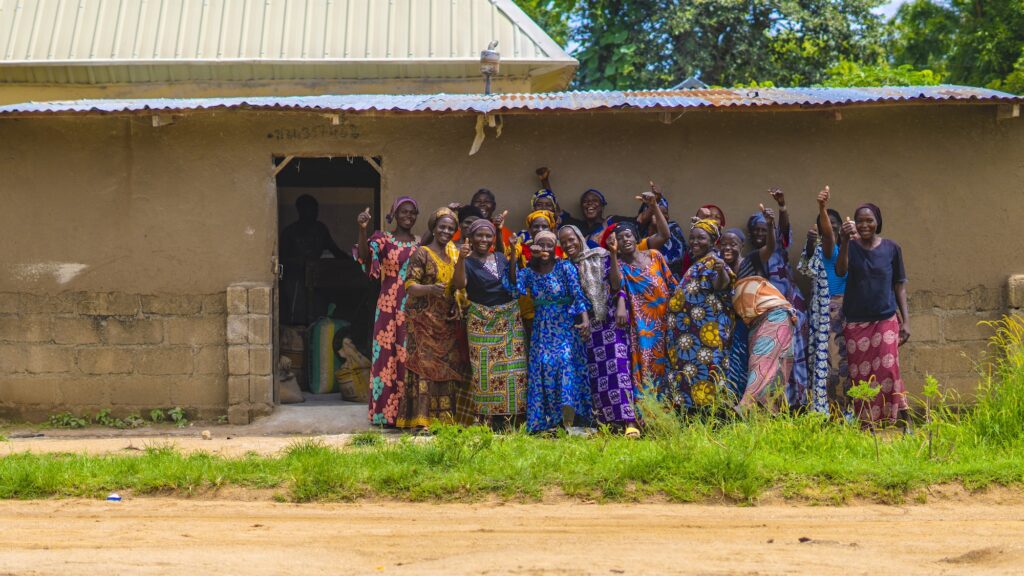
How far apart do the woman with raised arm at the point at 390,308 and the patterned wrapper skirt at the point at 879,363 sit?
3025 millimetres

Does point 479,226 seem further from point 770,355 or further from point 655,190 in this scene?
point 770,355

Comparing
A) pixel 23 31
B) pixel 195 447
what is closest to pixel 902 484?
pixel 195 447

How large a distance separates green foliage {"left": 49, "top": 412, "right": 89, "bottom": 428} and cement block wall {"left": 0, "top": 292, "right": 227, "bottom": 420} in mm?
50

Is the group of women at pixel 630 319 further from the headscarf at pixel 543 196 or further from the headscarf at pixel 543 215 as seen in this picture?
the headscarf at pixel 543 196

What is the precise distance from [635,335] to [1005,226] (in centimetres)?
288

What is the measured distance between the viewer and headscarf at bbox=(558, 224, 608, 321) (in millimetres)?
8008

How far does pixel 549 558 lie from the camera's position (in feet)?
17.1

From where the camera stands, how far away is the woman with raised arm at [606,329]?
26.2ft

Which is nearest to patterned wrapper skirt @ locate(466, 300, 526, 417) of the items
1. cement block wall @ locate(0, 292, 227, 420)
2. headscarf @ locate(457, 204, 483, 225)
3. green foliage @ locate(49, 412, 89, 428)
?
headscarf @ locate(457, 204, 483, 225)

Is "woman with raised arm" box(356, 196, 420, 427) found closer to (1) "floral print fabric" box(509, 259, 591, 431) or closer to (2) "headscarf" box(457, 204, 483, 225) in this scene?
(2) "headscarf" box(457, 204, 483, 225)

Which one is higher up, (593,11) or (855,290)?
(593,11)

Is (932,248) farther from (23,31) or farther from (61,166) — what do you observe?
(23,31)

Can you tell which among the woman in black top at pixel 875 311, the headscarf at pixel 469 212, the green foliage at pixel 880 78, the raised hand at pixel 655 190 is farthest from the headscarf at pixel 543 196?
the green foliage at pixel 880 78

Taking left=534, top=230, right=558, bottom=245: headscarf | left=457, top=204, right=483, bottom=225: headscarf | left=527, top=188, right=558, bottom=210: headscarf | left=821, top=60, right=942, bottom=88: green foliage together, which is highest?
left=821, top=60, right=942, bottom=88: green foliage
